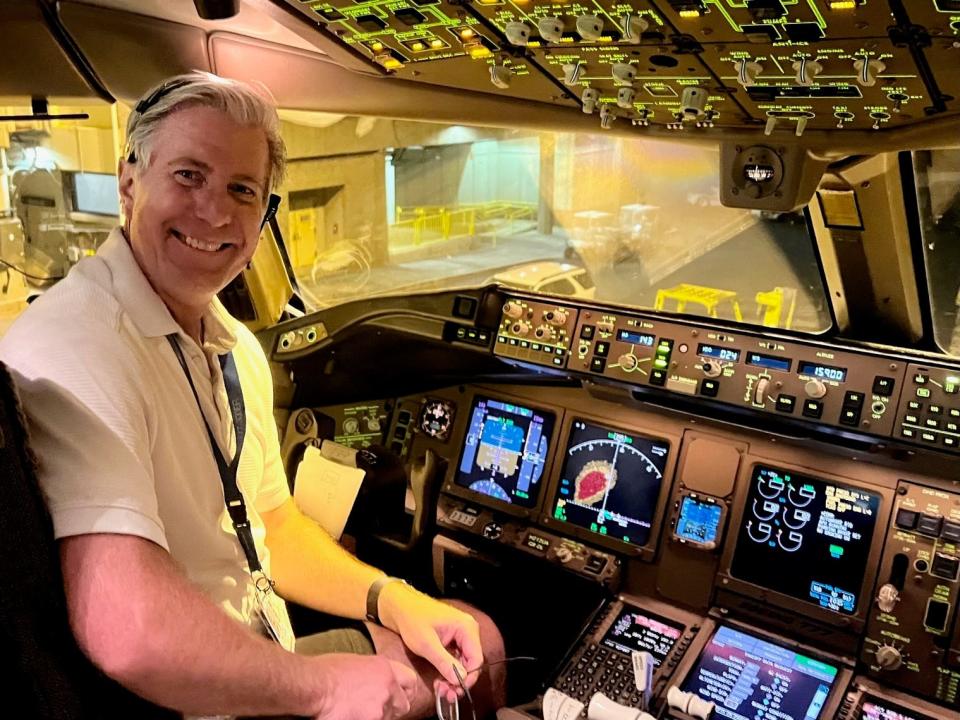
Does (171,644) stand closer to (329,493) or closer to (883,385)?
(329,493)

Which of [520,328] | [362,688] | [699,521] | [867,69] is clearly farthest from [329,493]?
[867,69]

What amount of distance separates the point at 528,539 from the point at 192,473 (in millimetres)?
1401

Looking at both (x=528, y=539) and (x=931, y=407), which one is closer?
(x=931, y=407)

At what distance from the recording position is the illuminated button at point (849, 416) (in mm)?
1953

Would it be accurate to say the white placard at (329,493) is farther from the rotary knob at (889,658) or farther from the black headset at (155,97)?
the rotary knob at (889,658)

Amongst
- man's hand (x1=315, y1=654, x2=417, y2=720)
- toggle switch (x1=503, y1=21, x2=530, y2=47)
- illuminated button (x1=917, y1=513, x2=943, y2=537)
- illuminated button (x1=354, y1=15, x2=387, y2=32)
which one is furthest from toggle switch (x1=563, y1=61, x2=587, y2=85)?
illuminated button (x1=917, y1=513, x2=943, y2=537)

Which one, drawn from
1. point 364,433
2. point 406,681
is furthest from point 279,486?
point 364,433

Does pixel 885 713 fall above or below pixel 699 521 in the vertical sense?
below

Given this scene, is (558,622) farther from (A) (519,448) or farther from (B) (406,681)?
(B) (406,681)

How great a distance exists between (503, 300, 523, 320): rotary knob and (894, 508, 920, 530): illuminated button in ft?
3.94

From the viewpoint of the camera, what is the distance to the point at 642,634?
2.23 metres

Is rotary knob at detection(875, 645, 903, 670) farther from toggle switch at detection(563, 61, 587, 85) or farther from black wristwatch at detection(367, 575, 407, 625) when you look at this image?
toggle switch at detection(563, 61, 587, 85)

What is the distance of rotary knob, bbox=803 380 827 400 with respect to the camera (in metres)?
2.00

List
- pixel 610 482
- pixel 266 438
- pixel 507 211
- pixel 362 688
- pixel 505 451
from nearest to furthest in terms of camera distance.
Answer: pixel 362 688
pixel 266 438
pixel 610 482
pixel 505 451
pixel 507 211
